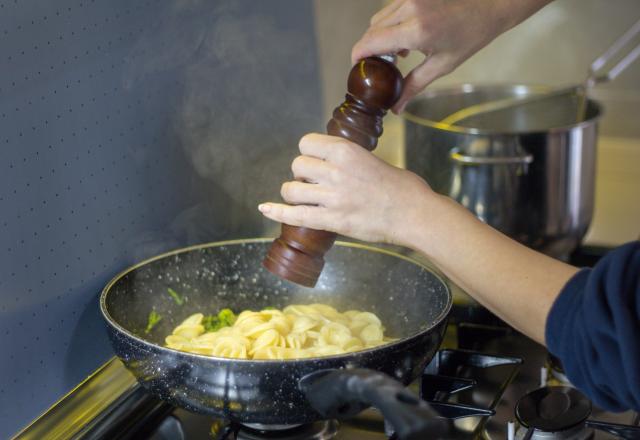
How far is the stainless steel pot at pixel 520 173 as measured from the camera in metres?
1.46

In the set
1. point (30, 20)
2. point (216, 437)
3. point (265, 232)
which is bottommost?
point (216, 437)

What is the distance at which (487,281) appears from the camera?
864 mm

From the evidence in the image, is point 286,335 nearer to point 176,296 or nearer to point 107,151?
point 176,296

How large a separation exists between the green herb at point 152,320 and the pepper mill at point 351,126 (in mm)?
261

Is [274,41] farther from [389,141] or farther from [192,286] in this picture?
[389,141]

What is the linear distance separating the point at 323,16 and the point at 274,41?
330mm

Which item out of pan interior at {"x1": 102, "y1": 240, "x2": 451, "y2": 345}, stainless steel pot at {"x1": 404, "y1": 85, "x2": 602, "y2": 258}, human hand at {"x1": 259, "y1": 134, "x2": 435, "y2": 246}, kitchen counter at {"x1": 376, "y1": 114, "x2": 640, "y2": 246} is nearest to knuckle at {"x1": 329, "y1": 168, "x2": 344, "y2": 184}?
human hand at {"x1": 259, "y1": 134, "x2": 435, "y2": 246}

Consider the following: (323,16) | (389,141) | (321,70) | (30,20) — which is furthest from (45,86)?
(389,141)

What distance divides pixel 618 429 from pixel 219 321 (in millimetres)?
565

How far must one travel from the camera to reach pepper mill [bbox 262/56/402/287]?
0.96 m

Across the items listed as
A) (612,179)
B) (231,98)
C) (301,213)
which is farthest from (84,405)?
(612,179)

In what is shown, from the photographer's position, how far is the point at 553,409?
41.7 inches

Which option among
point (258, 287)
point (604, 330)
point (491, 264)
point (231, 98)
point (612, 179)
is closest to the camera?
point (604, 330)

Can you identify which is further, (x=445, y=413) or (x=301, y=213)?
(x=445, y=413)
